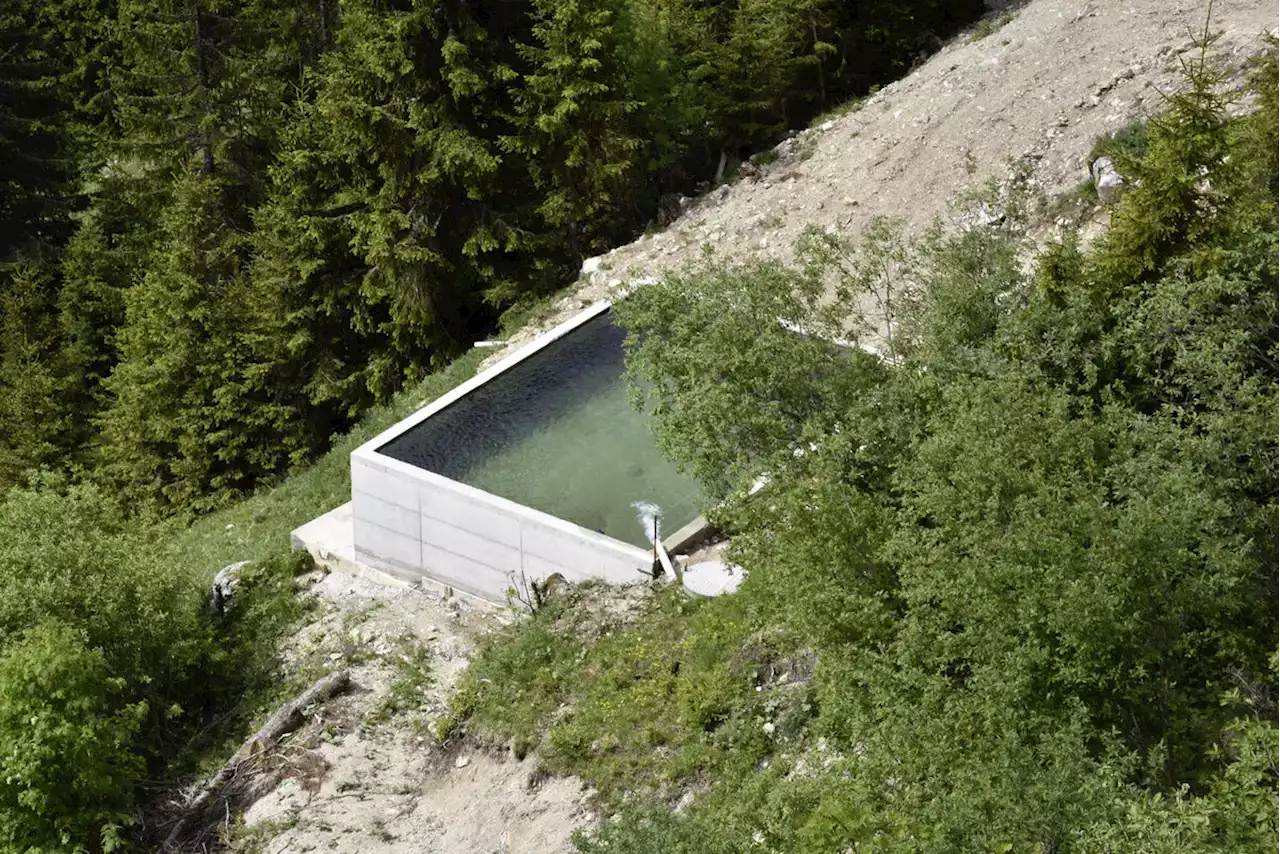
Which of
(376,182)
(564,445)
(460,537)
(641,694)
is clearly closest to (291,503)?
(460,537)

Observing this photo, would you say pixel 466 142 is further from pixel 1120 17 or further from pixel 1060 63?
pixel 1120 17

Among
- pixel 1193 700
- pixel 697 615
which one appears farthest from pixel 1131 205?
pixel 697 615

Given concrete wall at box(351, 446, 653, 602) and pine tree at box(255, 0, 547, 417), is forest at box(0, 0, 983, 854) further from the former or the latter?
concrete wall at box(351, 446, 653, 602)

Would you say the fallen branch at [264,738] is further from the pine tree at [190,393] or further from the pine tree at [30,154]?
the pine tree at [30,154]

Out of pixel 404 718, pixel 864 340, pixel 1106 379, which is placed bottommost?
pixel 404 718

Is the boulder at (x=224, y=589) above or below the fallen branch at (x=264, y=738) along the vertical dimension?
below

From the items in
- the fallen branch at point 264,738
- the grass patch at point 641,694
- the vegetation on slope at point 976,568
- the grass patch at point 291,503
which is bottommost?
the grass patch at point 291,503

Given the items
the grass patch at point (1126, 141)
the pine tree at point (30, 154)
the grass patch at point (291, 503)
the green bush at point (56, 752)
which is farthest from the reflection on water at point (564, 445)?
the pine tree at point (30, 154)
